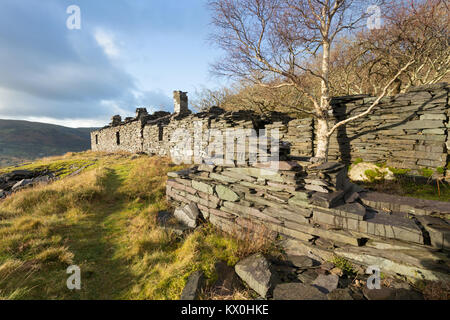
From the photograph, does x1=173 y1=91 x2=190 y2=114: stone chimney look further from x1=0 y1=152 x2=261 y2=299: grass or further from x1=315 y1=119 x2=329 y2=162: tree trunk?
x1=315 y1=119 x2=329 y2=162: tree trunk

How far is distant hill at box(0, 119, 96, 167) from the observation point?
57412 mm

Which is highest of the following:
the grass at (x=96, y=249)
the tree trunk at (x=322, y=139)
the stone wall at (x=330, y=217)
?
the tree trunk at (x=322, y=139)

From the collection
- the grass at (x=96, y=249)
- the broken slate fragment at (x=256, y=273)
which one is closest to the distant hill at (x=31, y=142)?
the grass at (x=96, y=249)

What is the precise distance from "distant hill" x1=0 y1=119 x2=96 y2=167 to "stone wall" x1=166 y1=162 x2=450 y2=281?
7637cm

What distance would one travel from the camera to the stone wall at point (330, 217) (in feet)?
8.46

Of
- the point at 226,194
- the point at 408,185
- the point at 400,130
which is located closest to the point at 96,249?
the point at 226,194

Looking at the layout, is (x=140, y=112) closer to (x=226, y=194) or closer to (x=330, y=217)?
(x=226, y=194)

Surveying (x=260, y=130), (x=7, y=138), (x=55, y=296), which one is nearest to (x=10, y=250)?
(x=55, y=296)

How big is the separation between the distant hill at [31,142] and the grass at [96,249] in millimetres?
70929

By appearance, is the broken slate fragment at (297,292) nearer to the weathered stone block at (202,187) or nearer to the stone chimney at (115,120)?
the weathered stone block at (202,187)

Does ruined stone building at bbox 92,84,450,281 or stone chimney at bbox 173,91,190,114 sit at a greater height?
stone chimney at bbox 173,91,190,114

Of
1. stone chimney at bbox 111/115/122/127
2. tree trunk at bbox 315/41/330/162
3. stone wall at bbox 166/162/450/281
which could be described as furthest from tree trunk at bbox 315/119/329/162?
stone chimney at bbox 111/115/122/127

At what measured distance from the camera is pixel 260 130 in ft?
29.0

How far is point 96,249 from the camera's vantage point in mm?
4043
